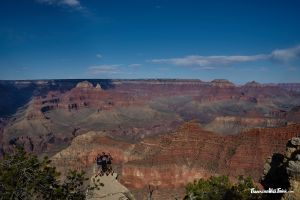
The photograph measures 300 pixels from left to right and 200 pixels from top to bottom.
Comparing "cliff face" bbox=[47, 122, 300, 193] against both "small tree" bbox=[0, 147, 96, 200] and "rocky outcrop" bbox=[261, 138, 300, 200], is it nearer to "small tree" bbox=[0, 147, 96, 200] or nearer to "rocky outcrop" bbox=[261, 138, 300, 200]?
"rocky outcrop" bbox=[261, 138, 300, 200]

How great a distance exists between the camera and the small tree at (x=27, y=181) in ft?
76.1

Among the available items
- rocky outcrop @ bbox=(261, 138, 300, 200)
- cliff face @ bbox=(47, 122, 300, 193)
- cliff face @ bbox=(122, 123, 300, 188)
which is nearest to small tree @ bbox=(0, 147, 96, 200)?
rocky outcrop @ bbox=(261, 138, 300, 200)

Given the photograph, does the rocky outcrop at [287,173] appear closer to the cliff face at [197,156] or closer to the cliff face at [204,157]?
the cliff face at [197,156]

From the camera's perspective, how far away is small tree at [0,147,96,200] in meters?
23.2

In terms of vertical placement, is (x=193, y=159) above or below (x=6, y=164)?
below

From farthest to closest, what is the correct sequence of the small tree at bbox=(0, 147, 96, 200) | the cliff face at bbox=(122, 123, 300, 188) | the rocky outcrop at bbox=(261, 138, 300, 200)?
the cliff face at bbox=(122, 123, 300, 188), the small tree at bbox=(0, 147, 96, 200), the rocky outcrop at bbox=(261, 138, 300, 200)

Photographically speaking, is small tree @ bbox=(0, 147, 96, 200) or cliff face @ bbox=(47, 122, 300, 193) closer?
small tree @ bbox=(0, 147, 96, 200)

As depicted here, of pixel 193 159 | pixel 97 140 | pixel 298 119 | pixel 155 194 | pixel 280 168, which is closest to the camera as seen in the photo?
pixel 280 168

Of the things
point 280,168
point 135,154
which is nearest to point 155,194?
point 135,154

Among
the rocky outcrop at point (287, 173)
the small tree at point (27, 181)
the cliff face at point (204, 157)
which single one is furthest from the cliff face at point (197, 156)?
the small tree at point (27, 181)

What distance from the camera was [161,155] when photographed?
292 feet

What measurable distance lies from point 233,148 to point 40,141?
129 meters

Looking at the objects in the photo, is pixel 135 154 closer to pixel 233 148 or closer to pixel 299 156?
pixel 233 148

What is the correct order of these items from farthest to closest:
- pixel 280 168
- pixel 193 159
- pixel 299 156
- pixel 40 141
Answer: pixel 40 141 → pixel 193 159 → pixel 280 168 → pixel 299 156
